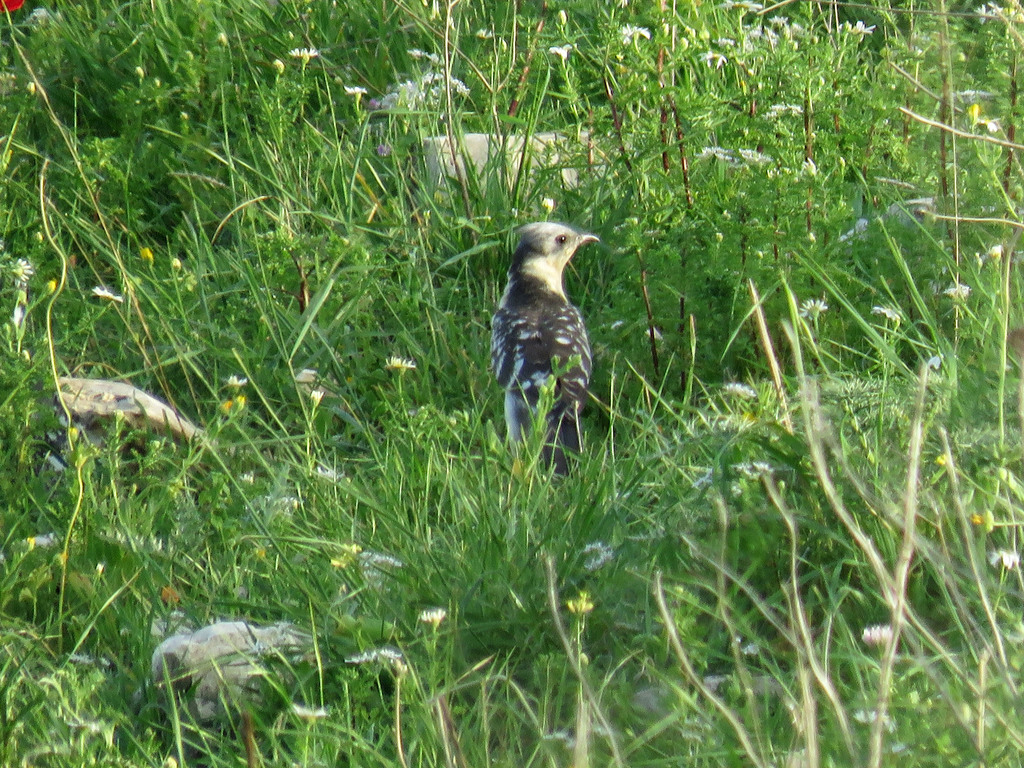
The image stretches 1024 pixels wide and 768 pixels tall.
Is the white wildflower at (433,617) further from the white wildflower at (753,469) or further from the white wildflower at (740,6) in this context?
the white wildflower at (740,6)

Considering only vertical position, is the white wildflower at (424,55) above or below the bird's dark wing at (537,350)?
above

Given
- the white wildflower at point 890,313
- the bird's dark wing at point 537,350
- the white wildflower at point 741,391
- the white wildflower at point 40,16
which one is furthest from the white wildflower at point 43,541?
the white wildflower at point 40,16

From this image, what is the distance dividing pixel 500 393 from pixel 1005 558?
2781mm

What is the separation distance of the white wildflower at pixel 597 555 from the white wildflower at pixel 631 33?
87.0 inches

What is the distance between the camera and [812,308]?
4.72 m

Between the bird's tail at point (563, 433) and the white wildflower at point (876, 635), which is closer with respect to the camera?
the white wildflower at point (876, 635)

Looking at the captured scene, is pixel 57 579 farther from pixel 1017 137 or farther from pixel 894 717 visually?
pixel 1017 137

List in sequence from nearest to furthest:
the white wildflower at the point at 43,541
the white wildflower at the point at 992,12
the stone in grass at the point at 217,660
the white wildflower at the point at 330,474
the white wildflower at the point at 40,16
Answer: the white wildflower at the point at 992,12 → the stone in grass at the point at 217,660 → the white wildflower at the point at 43,541 → the white wildflower at the point at 330,474 → the white wildflower at the point at 40,16

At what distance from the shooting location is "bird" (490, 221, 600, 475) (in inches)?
201

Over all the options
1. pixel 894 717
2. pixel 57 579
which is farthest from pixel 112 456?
pixel 894 717

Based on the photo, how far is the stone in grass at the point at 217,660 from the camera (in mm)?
3354

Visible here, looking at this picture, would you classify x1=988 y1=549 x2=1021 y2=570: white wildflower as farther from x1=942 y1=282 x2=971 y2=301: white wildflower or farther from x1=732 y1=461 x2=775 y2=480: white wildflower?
x1=942 y1=282 x2=971 y2=301: white wildflower

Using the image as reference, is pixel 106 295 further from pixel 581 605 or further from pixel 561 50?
pixel 581 605

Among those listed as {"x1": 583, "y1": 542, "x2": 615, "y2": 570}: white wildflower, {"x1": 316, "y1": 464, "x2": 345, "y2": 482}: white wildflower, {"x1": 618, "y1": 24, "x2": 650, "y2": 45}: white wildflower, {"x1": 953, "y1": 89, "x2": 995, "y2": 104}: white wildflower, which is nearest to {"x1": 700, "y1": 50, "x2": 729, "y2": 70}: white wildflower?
{"x1": 618, "y1": 24, "x2": 650, "y2": 45}: white wildflower
